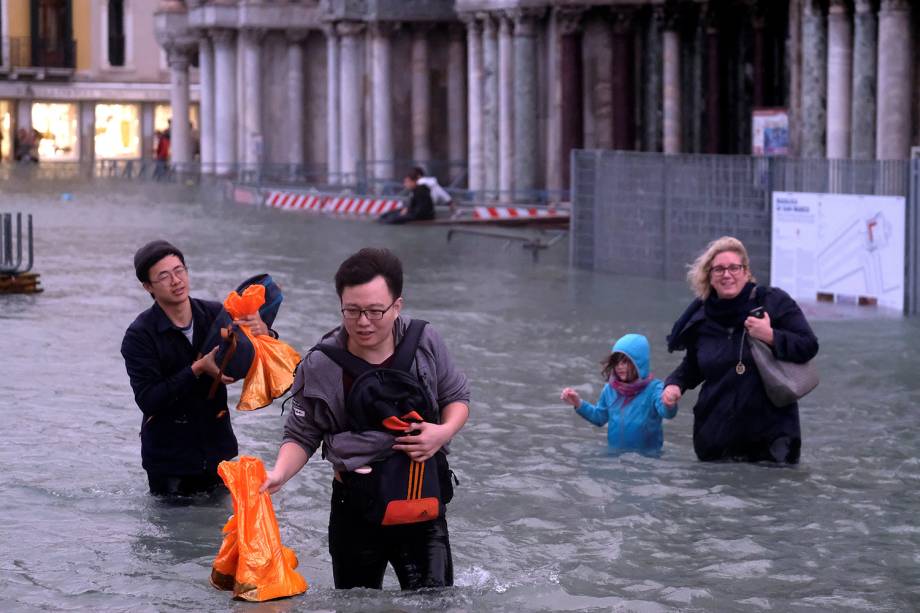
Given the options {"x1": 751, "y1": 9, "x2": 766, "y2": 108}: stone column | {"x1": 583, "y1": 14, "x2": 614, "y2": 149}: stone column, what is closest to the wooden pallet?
{"x1": 751, "y1": 9, "x2": 766, "y2": 108}: stone column

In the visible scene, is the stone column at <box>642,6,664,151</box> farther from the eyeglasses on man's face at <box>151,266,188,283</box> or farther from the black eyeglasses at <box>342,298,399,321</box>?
the black eyeglasses at <box>342,298,399,321</box>

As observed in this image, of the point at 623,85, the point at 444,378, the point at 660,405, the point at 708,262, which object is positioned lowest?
the point at 660,405

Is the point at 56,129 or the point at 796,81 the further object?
the point at 56,129

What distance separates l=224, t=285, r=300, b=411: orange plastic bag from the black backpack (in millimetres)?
1561

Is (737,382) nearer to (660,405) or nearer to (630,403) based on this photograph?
(660,405)

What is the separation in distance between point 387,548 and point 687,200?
15.0 metres

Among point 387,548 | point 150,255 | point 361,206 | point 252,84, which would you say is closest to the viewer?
point 387,548

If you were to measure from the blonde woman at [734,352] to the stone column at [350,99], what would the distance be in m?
32.9

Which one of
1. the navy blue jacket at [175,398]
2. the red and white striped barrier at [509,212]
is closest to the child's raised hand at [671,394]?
the navy blue jacket at [175,398]

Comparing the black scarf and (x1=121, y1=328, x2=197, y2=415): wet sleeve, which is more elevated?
the black scarf

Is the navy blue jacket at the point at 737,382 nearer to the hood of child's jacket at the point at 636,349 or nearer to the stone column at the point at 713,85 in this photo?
the hood of child's jacket at the point at 636,349

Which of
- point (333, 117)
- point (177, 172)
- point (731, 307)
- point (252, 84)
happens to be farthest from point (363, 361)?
point (177, 172)

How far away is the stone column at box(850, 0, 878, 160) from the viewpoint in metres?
24.4

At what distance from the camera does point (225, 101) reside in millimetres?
51969
